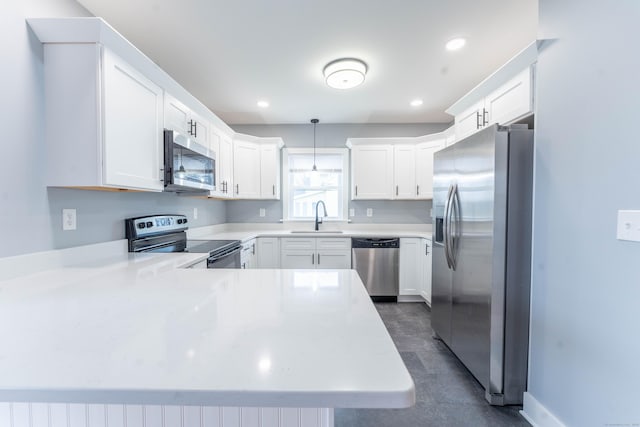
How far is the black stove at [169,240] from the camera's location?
76.9 inches

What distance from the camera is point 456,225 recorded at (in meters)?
1.95

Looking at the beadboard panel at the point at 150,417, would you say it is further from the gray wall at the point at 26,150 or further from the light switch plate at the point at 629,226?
the light switch plate at the point at 629,226

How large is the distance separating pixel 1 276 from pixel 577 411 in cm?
276

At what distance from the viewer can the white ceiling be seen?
1.70m

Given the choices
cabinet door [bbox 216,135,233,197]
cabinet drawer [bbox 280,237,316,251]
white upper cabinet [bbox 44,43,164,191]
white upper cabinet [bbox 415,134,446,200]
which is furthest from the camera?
white upper cabinet [bbox 415,134,446,200]

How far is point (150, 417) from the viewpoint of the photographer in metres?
0.73

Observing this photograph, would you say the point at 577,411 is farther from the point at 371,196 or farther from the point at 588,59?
the point at 371,196

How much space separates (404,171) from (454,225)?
70.0 inches

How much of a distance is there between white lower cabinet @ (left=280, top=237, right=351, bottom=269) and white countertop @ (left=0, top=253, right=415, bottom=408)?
2288 millimetres

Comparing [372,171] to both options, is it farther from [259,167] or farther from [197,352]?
[197,352]

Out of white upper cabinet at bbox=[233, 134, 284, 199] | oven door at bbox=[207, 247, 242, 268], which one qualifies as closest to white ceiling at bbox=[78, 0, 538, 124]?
white upper cabinet at bbox=[233, 134, 284, 199]

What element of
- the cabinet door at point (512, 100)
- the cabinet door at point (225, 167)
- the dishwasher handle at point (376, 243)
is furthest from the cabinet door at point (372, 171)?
the cabinet door at point (225, 167)

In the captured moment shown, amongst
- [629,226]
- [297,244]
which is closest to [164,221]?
[297,244]

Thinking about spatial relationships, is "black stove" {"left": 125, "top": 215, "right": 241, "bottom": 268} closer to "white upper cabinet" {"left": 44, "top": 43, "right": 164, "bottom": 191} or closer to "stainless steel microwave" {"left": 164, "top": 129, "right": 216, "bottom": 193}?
"stainless steel microwave" {"left": 164, "top": 129, "right": 216, "bottom": 193}
